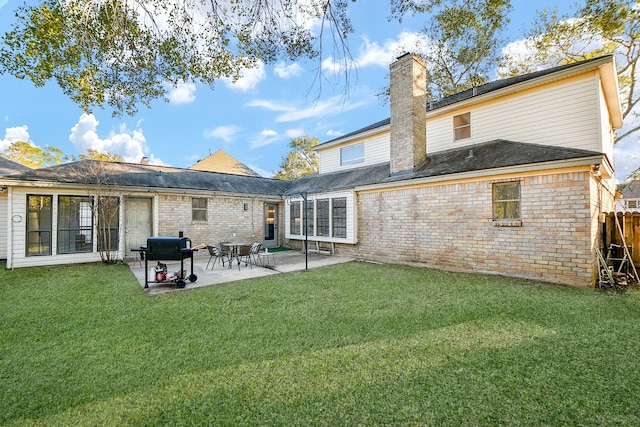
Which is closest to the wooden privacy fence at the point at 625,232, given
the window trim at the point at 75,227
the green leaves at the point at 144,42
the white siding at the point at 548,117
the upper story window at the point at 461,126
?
the white siding at the point at 548,117

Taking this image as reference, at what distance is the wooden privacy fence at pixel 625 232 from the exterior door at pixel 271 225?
38.9 ft

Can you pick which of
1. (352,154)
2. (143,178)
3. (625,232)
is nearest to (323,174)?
(352,154)

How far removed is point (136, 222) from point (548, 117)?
14204 millimetres

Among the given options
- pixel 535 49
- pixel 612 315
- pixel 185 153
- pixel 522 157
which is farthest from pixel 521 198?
pixel 185 153

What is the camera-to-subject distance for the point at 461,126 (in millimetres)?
9898

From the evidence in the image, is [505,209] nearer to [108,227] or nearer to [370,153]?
[370,153]

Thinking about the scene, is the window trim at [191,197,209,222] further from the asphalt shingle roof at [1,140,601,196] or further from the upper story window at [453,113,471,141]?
the upper story window at [453,113,471,141]

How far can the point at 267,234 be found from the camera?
13594 mm

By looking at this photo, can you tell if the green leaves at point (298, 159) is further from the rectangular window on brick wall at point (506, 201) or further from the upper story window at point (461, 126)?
the rectangular window on brick wall at point (506, 201)

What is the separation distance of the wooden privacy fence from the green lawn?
2.78 m

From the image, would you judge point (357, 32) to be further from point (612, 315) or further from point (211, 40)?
point (612, 315)

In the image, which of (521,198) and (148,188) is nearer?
(521,198)

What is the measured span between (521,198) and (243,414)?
7196mm

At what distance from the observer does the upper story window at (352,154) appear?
1299 centimetres
